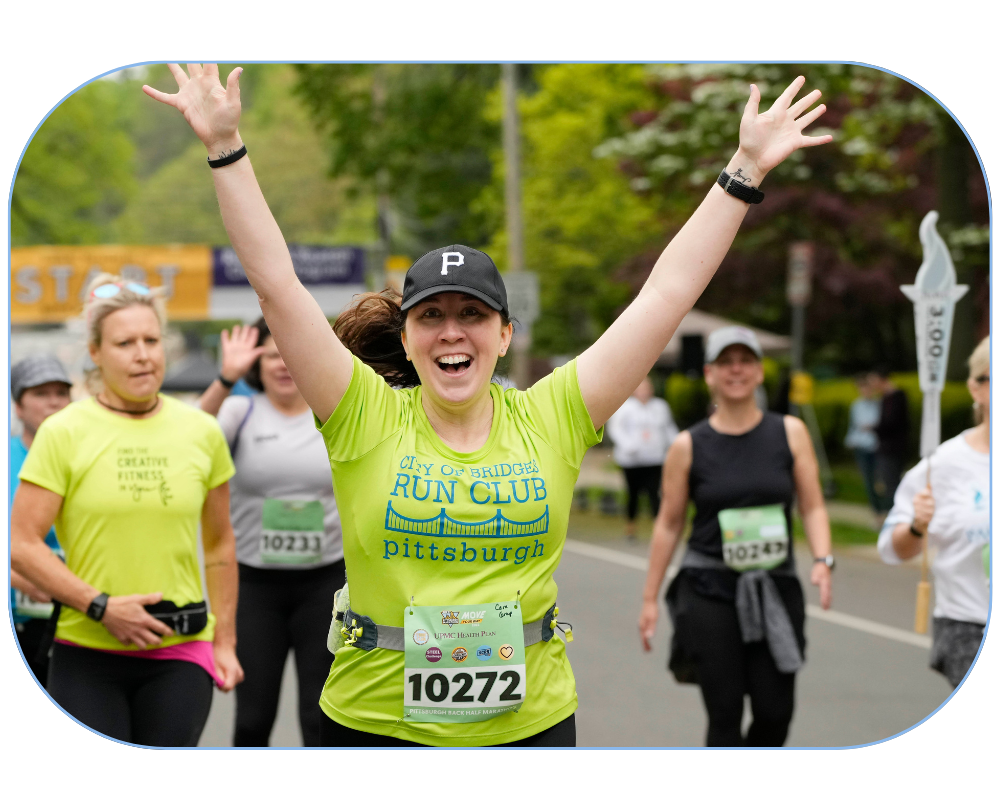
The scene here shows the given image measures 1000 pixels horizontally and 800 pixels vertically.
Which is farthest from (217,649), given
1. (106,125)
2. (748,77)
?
(106,125)

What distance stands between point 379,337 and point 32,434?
253cm

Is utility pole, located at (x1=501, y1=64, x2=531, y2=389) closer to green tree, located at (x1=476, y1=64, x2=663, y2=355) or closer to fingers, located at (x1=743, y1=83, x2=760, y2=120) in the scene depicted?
green tree, located at (x1=476, y1=64, x2=663, y2=355)

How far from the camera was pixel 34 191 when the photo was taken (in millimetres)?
31984

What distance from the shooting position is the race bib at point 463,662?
113 inches

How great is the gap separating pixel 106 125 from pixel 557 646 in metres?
38.2

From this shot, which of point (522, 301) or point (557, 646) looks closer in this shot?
point (557, 646)

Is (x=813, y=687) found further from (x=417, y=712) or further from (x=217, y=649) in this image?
(x=417, y=712)

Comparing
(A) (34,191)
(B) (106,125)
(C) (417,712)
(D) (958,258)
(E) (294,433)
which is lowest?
(C) (417,712)

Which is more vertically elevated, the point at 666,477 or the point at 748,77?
the point at 748,77

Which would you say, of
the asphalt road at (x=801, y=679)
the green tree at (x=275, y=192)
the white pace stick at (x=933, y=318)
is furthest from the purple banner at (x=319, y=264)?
the green tree at (x=275, y=192)

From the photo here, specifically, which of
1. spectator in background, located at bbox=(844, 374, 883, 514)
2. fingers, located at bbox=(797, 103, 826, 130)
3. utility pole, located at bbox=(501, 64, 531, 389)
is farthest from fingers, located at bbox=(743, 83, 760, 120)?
utility pole, located at bbox=(501, 64, 531, 389)

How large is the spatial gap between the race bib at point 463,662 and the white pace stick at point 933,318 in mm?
2375

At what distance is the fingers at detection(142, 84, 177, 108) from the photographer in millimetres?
2701

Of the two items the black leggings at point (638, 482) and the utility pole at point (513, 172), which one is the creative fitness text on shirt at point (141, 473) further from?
the utility pole at point (513, 172)
